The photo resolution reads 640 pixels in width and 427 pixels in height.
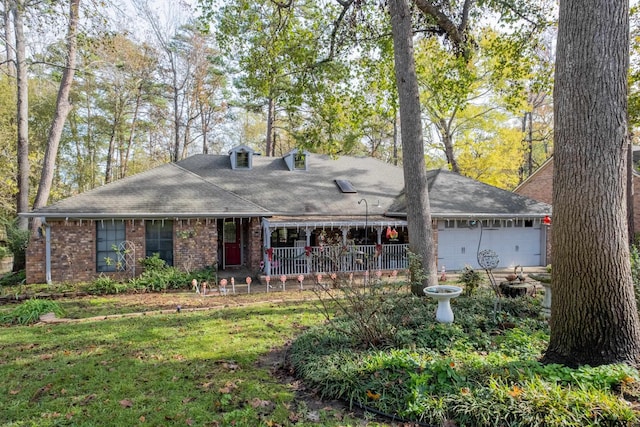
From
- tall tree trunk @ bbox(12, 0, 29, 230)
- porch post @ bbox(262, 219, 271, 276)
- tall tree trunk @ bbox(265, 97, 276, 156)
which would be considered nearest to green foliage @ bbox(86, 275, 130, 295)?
porch post @ bbox(262, 219, 271, 276)

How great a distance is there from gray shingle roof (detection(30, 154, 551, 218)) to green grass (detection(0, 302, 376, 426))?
5339 millimetres

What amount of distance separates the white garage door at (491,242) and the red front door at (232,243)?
27.4 ft

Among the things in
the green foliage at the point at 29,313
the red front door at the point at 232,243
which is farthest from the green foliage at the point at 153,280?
the red front door at the point at 232,243

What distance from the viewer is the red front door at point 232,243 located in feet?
50.0

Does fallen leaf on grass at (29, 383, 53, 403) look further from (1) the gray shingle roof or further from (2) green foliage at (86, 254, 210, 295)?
(1) the gray shingle roof

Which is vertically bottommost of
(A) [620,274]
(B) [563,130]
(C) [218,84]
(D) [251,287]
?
(D) [251,287]

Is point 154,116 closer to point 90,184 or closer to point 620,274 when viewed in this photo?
point 90,184

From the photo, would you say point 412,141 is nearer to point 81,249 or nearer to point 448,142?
point 81,249

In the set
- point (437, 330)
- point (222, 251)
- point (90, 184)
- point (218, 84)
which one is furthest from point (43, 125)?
point (437, 330)

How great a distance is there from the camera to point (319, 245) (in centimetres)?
1359

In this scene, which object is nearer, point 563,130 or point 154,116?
point 563,130

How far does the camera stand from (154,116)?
25.1 metres

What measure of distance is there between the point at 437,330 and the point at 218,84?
23.5m

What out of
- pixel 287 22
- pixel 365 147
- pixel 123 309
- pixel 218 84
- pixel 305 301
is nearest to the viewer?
pixel 123 309
